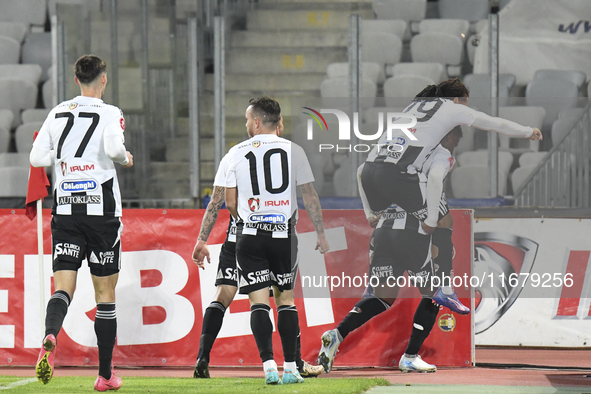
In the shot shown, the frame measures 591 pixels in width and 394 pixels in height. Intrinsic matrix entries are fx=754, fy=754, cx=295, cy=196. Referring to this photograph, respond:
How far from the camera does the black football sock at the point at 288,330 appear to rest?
13.6ft

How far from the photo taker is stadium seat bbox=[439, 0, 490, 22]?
328 inches

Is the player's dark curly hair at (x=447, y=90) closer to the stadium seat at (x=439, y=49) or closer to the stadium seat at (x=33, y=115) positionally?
the stadium seat at (x=439, y=49)

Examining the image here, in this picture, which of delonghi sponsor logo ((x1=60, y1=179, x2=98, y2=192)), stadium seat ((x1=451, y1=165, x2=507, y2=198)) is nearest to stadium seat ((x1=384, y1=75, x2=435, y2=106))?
stadium seat ((x1=451, y1=165, x2=507, y2=198))

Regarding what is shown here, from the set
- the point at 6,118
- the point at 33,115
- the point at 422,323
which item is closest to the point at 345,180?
the point at 422,323

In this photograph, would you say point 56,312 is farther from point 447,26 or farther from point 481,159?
point 447,26

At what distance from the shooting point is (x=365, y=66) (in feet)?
25.0

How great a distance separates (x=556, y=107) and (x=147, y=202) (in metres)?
4.45

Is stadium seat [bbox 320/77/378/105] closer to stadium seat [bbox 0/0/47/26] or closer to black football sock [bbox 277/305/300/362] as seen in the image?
black football sock [bbox 277/305/300/362]

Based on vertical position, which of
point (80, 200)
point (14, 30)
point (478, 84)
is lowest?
point (80, 200)

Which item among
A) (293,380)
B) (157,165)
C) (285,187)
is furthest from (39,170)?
(157,165)

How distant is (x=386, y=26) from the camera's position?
7.63m

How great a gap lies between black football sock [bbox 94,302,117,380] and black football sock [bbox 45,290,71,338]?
0.19 m

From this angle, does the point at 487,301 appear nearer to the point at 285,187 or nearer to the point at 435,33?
the point at 285,187

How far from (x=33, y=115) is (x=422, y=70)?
5154mm
